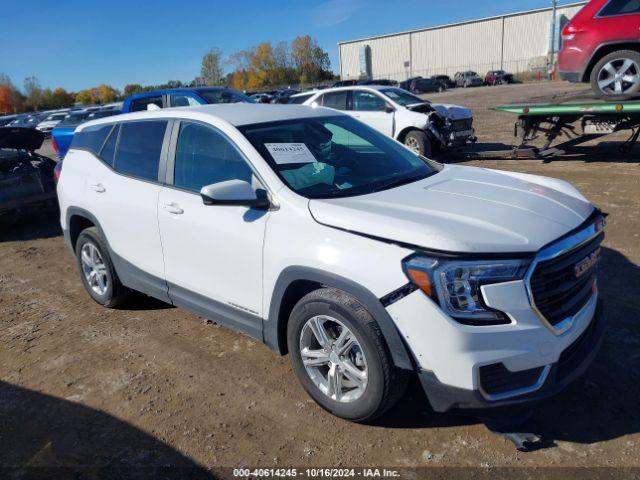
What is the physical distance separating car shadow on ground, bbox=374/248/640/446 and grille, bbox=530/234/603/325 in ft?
1.87

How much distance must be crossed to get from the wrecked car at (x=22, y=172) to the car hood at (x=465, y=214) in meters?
7.12

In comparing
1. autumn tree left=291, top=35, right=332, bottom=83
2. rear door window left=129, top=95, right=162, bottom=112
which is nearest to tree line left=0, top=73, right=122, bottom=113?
autumn tree left=291, top=35, right=332, bottom=83

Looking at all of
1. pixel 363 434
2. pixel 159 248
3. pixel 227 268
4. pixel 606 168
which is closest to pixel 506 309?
pixel 363 434

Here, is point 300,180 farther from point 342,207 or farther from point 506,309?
point 506,309

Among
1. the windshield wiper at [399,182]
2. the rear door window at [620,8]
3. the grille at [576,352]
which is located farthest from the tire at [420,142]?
the grille at [576,352]

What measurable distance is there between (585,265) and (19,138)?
28.7 ft

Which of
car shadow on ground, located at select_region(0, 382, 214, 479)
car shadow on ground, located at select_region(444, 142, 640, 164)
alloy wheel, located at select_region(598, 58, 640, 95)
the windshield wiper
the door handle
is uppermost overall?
alloy wheel, located at select_region(598, 58, 640, 95)

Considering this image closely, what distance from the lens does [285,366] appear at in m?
3.62

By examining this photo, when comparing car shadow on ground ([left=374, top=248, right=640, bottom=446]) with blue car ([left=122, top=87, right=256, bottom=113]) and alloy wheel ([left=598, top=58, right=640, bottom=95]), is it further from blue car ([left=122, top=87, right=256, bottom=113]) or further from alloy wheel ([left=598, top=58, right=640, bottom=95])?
blue car ([left=122, top=87, right=256, bottom=113])

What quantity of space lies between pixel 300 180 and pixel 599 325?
1995 millimetres

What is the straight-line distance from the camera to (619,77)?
8.20 m

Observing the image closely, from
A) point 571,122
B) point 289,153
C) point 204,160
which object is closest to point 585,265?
point 289,153

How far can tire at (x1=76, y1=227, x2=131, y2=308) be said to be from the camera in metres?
4.54

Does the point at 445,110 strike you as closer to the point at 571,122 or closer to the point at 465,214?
the point at 571,122
